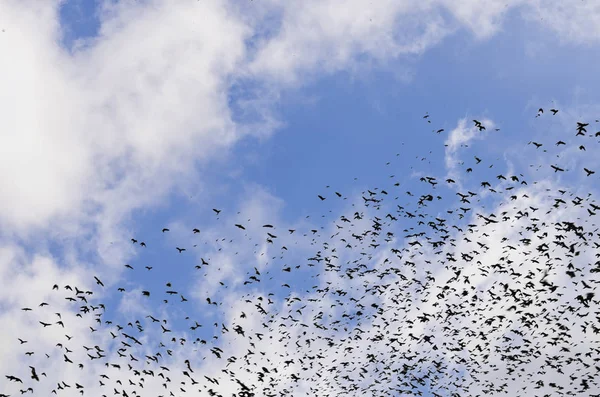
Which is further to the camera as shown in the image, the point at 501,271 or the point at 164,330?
the point at 164,330

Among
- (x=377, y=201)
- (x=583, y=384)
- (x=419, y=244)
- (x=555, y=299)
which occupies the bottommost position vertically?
(x=583, y=384)

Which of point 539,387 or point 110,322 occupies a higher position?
point 110,322

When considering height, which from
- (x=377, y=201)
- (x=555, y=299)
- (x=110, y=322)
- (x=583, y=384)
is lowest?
(x=583, y=384)

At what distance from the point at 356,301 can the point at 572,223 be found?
582 inches

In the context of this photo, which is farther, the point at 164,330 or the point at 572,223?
the point at 164,330

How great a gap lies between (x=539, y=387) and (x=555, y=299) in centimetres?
679

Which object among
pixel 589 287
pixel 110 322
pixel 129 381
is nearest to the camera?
pixel 589 287

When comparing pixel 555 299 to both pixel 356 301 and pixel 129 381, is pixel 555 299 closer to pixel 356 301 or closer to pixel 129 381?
pixel 356 301

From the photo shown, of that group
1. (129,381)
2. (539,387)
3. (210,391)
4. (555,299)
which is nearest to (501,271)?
(555,299)

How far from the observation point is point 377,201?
35.3 metres

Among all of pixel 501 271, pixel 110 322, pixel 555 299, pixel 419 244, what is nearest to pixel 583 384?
pixel 555 299

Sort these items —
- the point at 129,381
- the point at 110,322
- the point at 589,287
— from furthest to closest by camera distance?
1. the point at 110,322
2. the point at 129,381
3. the point at 589,287

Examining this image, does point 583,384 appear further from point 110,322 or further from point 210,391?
point 110,322

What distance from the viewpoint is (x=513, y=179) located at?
3170 centimetres
